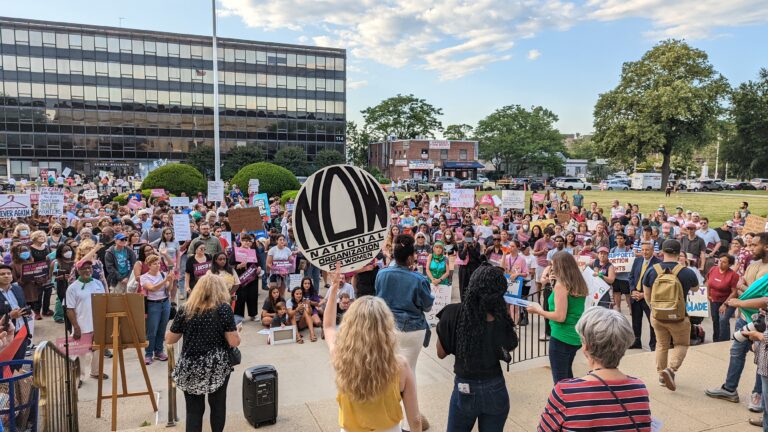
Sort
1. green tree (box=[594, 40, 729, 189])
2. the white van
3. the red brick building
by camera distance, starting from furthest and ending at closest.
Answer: the red brick building < the white van < green tree (box=[594, 40, 729, 189])

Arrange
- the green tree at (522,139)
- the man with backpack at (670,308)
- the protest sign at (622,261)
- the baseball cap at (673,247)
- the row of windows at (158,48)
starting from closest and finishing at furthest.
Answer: the man with backpack at (670,308) < the baseball cap at (673,247) < the protest sign at (622,261) < the row of windows at (158,48) < the green tree at (522,139)

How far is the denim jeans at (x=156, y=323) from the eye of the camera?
759 centimetres

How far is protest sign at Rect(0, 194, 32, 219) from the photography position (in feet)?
45.5

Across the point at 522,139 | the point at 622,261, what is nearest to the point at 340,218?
the point at 622,261

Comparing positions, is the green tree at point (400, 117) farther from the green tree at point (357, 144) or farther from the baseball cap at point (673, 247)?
the baseball cap at point (673, 247)

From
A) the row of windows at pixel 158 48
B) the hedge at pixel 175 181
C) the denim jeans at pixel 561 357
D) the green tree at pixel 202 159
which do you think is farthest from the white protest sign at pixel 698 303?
the row of windows at pixel 158 48

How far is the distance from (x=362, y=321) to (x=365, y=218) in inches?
50.5

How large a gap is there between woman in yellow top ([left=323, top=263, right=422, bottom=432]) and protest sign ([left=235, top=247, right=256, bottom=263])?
7.51m

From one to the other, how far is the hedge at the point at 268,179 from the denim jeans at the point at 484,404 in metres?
27.5

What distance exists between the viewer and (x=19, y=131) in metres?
62.5

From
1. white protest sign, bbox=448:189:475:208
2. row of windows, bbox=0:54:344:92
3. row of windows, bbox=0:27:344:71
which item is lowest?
white protest sign, bbox=448:189:475:208

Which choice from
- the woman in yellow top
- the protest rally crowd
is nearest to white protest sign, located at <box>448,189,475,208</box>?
the protest rally crowd

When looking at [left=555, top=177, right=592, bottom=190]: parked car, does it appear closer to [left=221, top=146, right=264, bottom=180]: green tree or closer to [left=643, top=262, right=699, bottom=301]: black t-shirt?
[left=221, top=146, right=264, bottom=180]: green tree

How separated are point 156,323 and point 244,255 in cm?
272
